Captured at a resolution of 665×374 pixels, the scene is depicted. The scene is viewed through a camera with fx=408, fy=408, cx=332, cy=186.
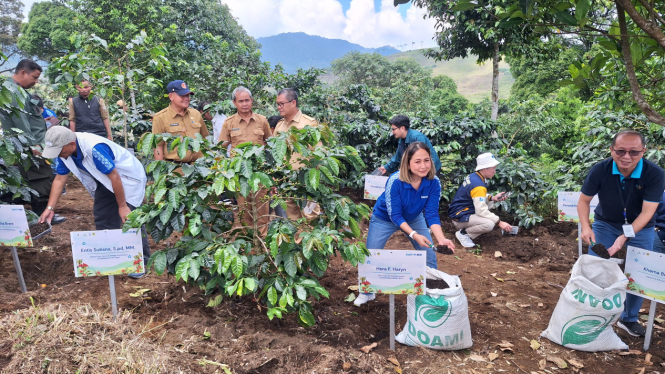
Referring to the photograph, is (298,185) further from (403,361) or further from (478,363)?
(478,363)

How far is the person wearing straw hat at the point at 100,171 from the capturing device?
2.94 metres

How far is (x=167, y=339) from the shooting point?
2.55 meters

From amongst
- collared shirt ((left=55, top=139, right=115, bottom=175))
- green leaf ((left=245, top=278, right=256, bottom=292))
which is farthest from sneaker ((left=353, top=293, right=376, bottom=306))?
collared shirt ((left=55, top=139, right=115, bottom=175))

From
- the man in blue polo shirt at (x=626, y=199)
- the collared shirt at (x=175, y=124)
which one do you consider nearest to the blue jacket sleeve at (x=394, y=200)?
the man in blue polo shirt at (x=626, y=199)

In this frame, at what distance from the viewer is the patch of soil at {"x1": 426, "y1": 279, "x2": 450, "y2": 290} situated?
9.32ft

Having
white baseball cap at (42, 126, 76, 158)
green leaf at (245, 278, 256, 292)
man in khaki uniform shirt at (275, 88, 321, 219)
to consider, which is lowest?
green leaf at (245, 278, 256, 292)

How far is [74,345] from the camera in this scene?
2229mm

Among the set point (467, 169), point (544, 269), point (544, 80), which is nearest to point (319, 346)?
point (544, 269)

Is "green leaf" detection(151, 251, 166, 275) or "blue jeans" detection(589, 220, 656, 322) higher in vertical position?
"green leaf" detection(151, 251, 166, 275)

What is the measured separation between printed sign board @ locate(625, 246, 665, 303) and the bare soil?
1.43ft

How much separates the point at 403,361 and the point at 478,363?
0.48 metres

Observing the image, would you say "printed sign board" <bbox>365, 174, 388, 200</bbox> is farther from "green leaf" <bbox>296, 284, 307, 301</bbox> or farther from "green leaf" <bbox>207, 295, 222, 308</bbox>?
"green leaf" <bbox>296, 284, 307, 301</bbox>

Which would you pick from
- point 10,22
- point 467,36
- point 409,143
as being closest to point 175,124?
point 409,143

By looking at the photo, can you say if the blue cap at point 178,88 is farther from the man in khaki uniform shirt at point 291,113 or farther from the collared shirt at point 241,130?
the man in khaki uniform shirt at point 291,113
